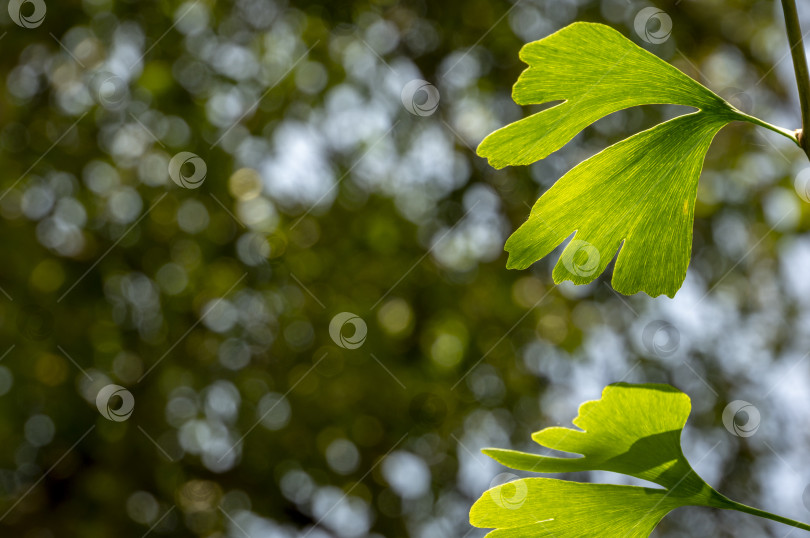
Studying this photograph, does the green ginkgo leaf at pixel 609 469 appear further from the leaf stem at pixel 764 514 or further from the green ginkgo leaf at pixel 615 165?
the green ginkgo leaf at pixel 615 165

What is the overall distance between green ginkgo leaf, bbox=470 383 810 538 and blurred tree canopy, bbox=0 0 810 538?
2720 millimetres

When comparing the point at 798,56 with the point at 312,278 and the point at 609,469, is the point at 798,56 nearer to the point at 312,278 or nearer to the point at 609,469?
the point at 609,469

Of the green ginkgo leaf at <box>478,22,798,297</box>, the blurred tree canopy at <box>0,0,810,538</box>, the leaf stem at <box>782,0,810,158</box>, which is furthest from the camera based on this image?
the blurred tree canopy at <box>0,0,810,538</box>

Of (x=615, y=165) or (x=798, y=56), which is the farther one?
(x=615, y=165)

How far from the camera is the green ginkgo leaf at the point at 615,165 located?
0.69m

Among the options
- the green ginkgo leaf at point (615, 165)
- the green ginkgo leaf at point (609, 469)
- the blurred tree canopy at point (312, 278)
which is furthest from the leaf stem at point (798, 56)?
the blurred tree canopy at point (312, 278)

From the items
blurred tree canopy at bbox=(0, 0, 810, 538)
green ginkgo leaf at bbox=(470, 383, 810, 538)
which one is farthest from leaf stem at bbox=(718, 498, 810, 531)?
blurred tree canopy at bbox=(0, 0, 810, 538)

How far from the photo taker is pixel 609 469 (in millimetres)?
751

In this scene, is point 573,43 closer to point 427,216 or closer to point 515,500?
point 515,500

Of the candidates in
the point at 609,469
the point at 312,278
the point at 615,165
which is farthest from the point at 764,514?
the point at 312,278

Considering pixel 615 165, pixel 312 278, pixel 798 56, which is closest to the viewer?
pixel 798 56

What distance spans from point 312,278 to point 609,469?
2909 mm

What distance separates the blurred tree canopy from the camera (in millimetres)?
3336

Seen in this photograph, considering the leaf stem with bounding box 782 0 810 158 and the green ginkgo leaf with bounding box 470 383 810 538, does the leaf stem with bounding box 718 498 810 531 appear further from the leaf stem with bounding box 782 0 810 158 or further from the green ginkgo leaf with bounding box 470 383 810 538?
the leaf stem with bounding box 782 0 810 158
